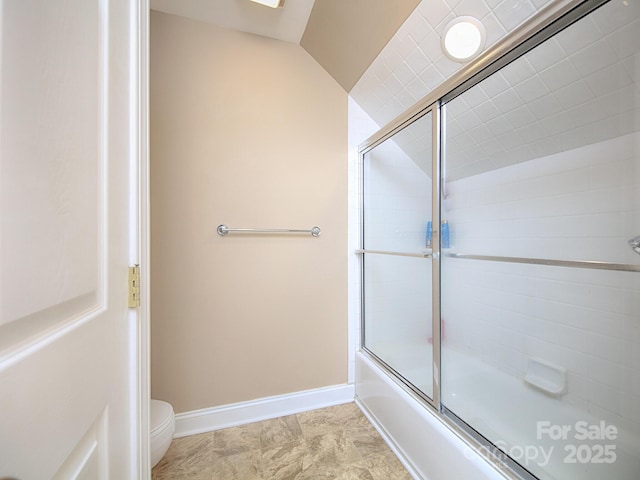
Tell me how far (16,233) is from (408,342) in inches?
65.8

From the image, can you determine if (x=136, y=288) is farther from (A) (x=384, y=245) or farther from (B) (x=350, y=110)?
(B) (x=350, y=110)

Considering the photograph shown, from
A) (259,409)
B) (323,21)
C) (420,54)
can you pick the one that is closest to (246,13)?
(323,21)

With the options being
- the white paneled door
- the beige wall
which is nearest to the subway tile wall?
the beige wall

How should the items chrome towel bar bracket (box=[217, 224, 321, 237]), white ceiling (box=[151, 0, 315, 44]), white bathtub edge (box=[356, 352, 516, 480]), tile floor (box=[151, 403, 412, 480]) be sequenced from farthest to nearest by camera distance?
chrome towel bar bracket (box=[217, 224, 321, 237]), white ceiling (box=[151, 0, 315, 44]), tile floor (box=[151, 403, 412, 480]), white bathtub edge (box=[356, 352, 516, 480])

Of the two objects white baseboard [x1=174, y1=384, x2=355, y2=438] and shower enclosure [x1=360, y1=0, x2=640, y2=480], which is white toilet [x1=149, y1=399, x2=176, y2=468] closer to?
white baseboard [x1=174, y1=384, x2=355, y2=438]

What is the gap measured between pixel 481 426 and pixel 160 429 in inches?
53.5

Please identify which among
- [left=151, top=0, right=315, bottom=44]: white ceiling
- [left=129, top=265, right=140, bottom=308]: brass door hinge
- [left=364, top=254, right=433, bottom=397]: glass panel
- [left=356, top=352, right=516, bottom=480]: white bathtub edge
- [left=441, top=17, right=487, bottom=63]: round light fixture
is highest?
[left=151, top=0, right=315, bottom=44]: white ceiling

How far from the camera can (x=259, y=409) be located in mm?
1562

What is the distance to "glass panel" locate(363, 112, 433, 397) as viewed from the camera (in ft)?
4.57

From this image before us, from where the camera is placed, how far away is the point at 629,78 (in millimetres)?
930

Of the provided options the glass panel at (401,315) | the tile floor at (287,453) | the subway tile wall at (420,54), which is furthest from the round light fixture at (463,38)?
the tile floor at (287,453)

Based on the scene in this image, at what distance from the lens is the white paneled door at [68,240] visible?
0.29m

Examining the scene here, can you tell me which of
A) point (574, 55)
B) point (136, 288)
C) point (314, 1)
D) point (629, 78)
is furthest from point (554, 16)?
point (136, 288)

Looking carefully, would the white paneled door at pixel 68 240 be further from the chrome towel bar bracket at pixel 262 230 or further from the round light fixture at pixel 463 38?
the round light fixture at pixel 463 38
